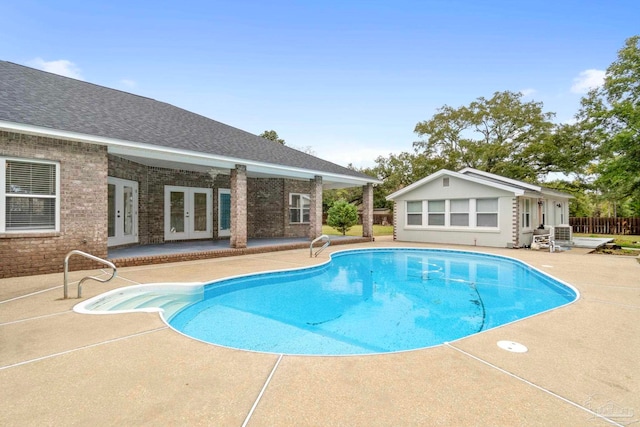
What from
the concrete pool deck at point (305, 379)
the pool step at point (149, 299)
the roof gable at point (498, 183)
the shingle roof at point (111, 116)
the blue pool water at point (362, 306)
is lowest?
the blue pool water at point (362, 306)

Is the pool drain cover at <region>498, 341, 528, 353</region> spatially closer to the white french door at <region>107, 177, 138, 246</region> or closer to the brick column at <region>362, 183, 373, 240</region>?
the white french door at <region>107, 177, 138, 246</region>

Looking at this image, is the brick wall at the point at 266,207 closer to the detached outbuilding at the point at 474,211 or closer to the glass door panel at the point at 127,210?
the glass door panel at the point at 127,210

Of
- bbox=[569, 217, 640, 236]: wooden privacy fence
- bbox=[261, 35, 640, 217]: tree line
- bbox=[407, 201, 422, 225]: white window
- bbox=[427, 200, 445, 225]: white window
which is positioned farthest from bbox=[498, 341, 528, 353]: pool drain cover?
bbox=[569, 217, 640, 236]: wooden privacy fence

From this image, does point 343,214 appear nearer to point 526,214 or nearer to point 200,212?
point 200,212

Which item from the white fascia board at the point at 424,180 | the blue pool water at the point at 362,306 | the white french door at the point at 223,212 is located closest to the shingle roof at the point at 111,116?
the white french door at the point at 223,212

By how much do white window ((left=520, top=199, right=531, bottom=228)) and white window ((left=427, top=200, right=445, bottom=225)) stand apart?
3580 millimetres

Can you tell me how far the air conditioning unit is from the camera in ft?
52.5

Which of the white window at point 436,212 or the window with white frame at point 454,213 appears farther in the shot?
the white window at point 436,212

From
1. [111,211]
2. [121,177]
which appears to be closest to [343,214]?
[121,177]

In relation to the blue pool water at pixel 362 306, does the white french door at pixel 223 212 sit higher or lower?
higher

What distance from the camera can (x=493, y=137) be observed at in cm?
2869

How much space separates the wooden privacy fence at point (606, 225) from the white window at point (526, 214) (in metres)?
11.7

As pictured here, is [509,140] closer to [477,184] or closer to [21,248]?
[477,184]

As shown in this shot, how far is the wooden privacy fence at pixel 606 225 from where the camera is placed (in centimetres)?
2386
